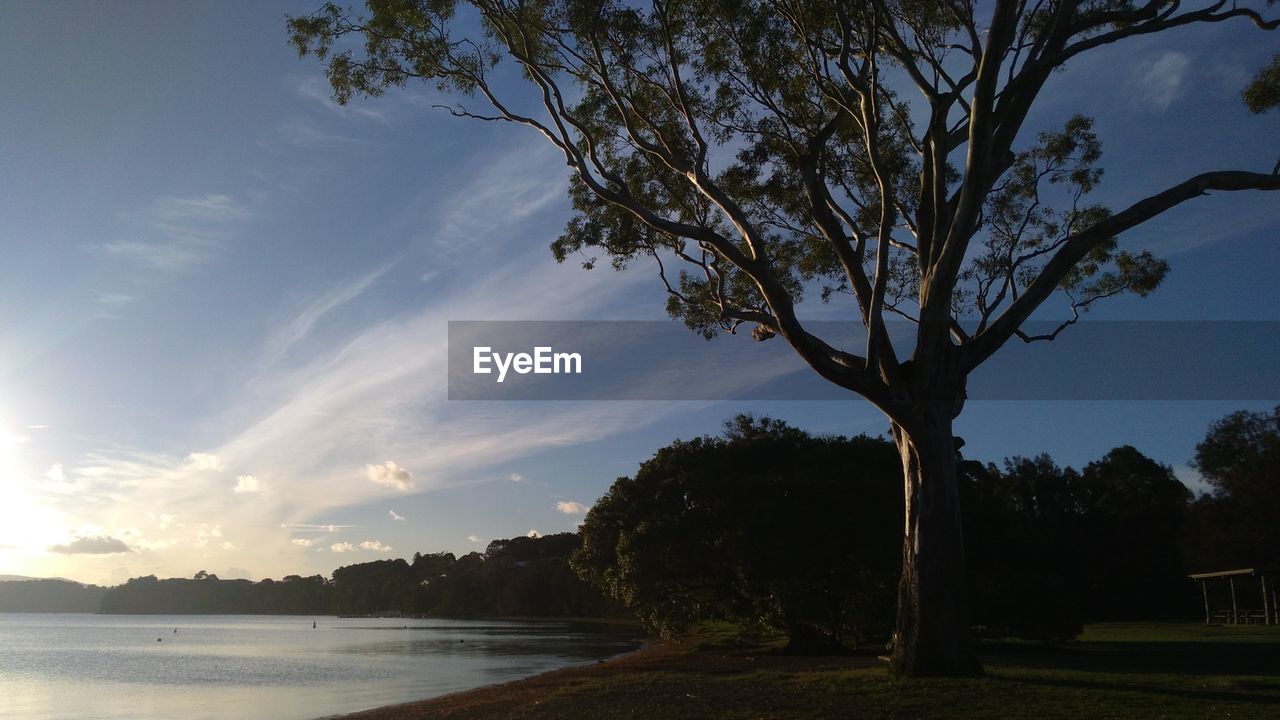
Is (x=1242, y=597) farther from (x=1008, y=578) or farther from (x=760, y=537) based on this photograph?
(x=760, y=537)

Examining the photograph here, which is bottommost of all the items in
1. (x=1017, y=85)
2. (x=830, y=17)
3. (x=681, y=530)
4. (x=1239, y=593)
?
(x=1239, y=593)

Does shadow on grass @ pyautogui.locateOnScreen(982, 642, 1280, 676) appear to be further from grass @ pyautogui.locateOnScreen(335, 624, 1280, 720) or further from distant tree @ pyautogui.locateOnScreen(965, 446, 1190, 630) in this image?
distant tree @ pyautogui.locateOnScreen(965, 446, 1190, 630)

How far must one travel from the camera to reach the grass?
1055 centimetres

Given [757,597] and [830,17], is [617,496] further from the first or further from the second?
[830,17]

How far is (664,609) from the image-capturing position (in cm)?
2670

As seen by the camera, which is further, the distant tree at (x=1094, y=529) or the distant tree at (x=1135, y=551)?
the distant tree at (x=1135, y=551)

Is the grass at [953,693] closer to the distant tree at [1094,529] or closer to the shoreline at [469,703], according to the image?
the shoreline at [469,703]

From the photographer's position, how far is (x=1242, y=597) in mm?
39000

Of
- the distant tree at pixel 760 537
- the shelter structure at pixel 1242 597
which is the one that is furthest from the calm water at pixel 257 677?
the shelter structure at pixel 1242 597

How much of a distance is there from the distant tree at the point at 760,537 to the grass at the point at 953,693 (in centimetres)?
354

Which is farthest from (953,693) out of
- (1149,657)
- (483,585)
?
(483,585)

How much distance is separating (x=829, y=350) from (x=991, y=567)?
40.7 ft

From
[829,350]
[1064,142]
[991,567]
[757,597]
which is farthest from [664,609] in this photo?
[1064,142]

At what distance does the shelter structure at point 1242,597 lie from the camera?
30922 mm
